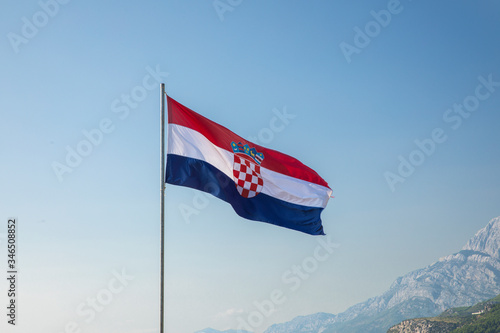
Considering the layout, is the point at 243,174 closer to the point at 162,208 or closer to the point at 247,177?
the point at 247,177

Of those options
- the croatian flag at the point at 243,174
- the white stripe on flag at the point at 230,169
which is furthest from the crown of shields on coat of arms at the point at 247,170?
the white stripe on flag at the point at 230,169

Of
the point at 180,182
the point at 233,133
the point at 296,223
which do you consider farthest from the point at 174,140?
the point at 296,223

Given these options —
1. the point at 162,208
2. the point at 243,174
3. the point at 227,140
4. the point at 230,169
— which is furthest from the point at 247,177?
the point at 162,208

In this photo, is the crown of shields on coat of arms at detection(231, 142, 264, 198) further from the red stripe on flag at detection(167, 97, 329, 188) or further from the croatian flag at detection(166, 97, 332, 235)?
the red stripe on flag at detection(167, 97, 329, 188)

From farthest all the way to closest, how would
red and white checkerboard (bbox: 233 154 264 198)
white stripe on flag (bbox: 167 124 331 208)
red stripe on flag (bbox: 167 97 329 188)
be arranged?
1. red and white checkerboard (bbox: 233 154 264 198)
2. red stripe on flag (bbox: 167 97 329 188)
3. white stripe on flag (bbox: 167 124 331 208)

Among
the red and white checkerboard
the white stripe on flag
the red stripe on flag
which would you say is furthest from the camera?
the red and white checkerboard

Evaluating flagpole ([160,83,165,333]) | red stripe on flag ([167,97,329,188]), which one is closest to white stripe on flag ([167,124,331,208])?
red stripe on flag ([167,97,329,188])
